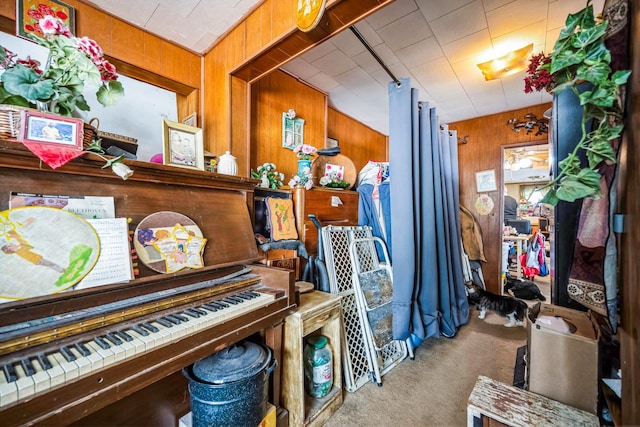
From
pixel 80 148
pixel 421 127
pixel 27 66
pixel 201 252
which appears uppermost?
pixel 421 127

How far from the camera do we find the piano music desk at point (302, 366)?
1.31 m

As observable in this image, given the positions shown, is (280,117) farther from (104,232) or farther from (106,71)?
(104,232)

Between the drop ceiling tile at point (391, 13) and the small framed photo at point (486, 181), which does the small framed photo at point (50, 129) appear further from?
the small framed photo at point (486, 181)

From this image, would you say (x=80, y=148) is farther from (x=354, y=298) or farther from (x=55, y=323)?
(x=354, y=298)

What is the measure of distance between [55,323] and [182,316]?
0.36 metres

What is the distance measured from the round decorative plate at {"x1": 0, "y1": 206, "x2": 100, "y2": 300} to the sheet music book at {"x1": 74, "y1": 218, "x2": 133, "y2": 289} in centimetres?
2

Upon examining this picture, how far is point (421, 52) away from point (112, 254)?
2.63 meters


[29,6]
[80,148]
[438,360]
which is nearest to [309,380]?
[438,360]

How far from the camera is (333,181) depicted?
231cm

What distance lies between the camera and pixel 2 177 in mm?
835

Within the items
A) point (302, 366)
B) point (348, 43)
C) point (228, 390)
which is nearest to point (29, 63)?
point (228, 390)

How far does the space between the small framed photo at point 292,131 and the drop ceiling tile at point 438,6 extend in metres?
1.39

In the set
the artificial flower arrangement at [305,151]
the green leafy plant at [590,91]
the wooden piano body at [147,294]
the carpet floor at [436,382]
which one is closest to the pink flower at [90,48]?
the wooden piano body at [147,294]

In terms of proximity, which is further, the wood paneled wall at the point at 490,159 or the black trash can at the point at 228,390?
the wood paneled wall at the point at 490,159
